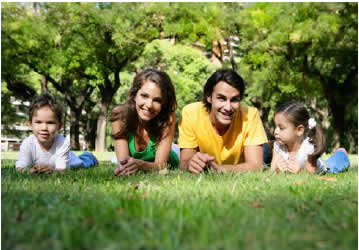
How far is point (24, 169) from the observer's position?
4.69m

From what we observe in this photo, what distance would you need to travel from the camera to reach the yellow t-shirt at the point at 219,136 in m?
4.86

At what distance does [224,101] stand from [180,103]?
73.7 feet

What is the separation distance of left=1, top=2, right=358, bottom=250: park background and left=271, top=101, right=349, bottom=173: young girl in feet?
1.92

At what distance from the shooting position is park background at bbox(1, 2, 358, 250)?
5.74 feet

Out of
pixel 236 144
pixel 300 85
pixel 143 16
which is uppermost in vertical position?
pixel 143 16

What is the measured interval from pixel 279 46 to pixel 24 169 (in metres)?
17.5

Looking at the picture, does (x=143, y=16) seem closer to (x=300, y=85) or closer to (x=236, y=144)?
(x=300, y=85)

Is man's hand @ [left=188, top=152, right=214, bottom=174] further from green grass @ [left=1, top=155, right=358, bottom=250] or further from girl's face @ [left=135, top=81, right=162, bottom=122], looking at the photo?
green grass @ [left=1, top=155, right=358, bottom=250]

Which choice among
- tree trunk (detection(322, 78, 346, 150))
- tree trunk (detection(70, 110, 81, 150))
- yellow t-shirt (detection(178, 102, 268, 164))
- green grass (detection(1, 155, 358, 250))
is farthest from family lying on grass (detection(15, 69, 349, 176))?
tree trunk (detection(70, 110, 81, 150))

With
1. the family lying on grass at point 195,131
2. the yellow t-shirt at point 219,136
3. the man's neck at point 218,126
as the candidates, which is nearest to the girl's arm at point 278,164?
the family lying on grass at point 195,131

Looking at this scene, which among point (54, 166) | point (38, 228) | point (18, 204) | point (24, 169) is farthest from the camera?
point (54, 166)

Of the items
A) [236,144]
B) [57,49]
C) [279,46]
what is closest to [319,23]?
[279,46]

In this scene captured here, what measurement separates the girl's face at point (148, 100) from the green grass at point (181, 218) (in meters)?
1.76

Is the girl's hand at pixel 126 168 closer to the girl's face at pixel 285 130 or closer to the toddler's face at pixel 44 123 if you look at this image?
the toddler's face at pixel 44 123
